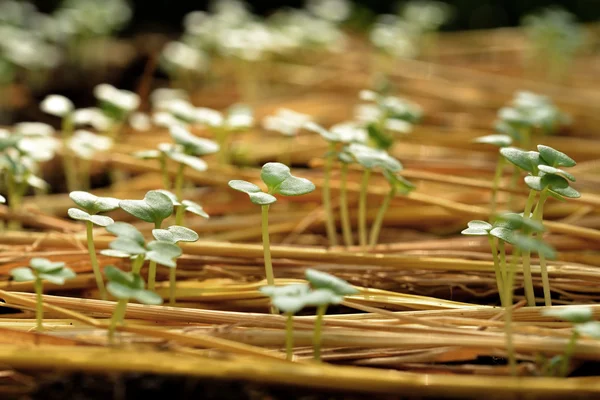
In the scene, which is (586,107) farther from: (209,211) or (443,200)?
(209,211)

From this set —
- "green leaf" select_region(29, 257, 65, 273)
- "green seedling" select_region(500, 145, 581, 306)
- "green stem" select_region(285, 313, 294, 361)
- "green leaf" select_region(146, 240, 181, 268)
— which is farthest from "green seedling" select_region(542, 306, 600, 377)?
"green leaf" select_region(29, 257, 65, 273)

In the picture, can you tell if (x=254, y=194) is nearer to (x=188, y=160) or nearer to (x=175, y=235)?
(x=175, y=235)

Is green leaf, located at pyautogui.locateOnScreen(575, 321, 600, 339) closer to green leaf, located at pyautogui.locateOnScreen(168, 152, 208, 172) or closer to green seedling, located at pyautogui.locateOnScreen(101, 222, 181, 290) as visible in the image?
green seedling, located at pyautogui.locateOnScreen(101, 222, 181, 290)

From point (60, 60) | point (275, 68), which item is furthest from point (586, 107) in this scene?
point (60, 60)

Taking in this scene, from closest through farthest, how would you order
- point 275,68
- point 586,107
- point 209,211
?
point 209,211, point 586,107, point 275,68

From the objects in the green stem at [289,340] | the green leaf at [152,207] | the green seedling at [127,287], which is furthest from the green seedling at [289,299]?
the green leaf at [152,207]

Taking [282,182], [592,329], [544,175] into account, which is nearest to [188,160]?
[282,182]
